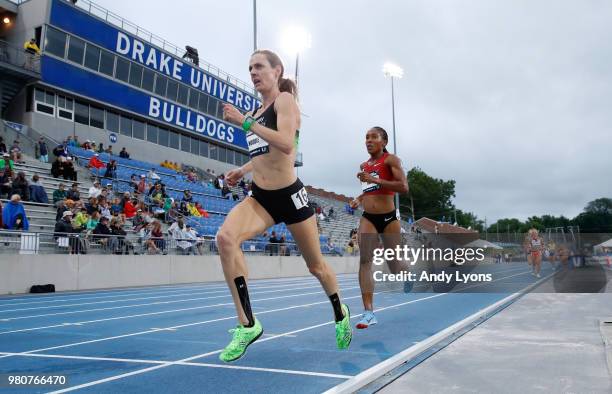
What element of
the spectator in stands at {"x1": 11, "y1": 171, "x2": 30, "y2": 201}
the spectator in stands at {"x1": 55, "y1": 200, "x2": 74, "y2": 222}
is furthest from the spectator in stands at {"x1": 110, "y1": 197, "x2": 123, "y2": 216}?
the spectator in stands at {"x1": 11, "y1": 171, "x2": 30, "y2": 201}

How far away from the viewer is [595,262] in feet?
81.3

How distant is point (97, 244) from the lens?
52.2ft

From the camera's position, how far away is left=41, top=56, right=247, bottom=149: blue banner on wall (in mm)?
26922

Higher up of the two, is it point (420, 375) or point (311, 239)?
point (311, 239)

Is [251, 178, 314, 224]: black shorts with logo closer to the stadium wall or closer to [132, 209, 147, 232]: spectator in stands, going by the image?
the stadium wall

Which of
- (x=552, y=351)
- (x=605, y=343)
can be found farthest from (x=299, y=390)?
(x=605, y=343)

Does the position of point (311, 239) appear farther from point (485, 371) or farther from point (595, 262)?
point (595, 262)

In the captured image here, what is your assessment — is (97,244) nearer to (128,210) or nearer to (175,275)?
(128,210)

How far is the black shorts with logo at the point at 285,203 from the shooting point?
4457mm

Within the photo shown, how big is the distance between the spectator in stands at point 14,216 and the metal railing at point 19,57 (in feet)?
45.8

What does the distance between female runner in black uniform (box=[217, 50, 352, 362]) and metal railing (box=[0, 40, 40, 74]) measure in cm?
2484

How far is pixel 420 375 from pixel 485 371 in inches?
21.1

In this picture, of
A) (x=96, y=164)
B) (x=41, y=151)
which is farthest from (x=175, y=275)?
(x=41, y=151)

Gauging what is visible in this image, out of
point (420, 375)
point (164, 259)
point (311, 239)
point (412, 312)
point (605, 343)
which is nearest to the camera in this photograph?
point (420, 375)
